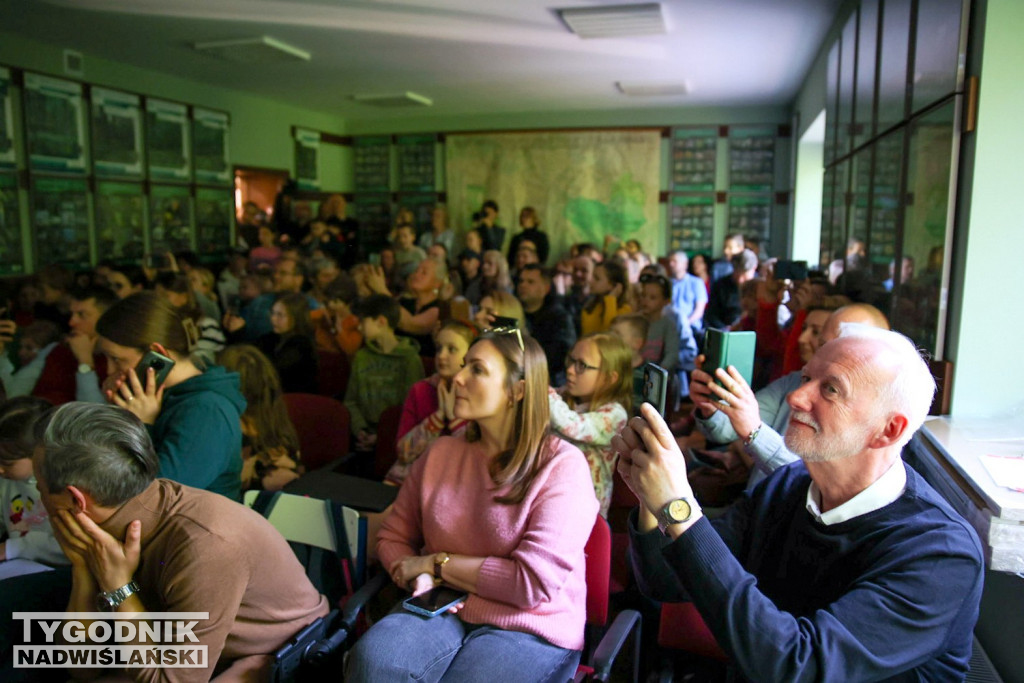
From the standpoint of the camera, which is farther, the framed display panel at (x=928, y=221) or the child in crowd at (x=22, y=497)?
the framed display panel at (x=928, y=221)

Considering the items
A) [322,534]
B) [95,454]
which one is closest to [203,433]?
[322,534]

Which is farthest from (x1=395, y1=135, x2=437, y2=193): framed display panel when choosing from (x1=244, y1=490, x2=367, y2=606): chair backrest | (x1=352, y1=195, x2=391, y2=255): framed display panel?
(x1=244, y1=490, x2=367, y2=606): chair backrest

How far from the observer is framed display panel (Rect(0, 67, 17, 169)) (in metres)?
5.88

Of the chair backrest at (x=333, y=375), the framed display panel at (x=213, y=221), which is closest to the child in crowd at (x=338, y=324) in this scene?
the chair backrest at (x=333, y=375)

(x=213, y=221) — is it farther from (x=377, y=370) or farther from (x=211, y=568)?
(x=211, y=568)

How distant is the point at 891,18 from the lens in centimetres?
323

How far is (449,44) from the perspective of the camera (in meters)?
6.02

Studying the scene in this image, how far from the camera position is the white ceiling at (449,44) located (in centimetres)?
505

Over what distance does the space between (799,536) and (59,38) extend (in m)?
6.98

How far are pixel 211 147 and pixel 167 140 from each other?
0.63 metres

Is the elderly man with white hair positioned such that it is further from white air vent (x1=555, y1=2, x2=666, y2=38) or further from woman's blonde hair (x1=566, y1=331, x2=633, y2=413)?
white air vent (x1=555, y1=2, x2=666, y2=38)

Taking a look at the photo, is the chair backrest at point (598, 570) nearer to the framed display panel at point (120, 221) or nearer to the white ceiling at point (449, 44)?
the white ceiling at point (449, 44)

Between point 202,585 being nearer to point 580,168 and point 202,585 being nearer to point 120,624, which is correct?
point 120,624

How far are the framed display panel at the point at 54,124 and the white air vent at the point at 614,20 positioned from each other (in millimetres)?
4413
